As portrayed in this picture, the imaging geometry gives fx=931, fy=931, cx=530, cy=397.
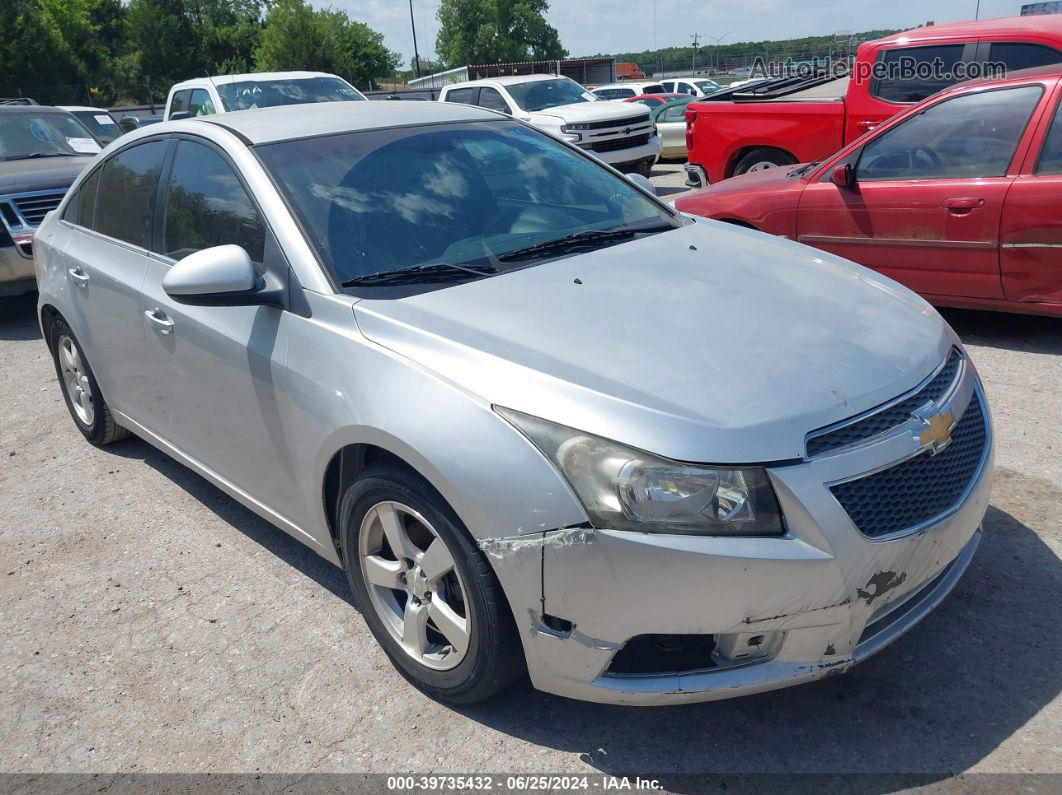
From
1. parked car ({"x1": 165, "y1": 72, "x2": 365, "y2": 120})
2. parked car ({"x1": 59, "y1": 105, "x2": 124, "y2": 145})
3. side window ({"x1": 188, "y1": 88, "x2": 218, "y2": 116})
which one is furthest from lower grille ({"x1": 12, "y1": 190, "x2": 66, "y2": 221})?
parked car ({"x1": 59, "y1": 105, "x2": 124, "y2": 145})

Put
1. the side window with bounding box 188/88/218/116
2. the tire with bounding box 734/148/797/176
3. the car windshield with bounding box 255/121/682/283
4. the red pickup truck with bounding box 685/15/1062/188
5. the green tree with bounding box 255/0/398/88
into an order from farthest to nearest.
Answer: the green tree with bounding box 255/0/398/88 → the side window with bounding box 188/88/218/116 → the tire with bounding box 734/148/797/176 → the red pickup truck with bounding box 685/15/1062/188 → the car windshield with bounding box 255/121/682/283

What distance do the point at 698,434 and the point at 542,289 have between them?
940 millimetres

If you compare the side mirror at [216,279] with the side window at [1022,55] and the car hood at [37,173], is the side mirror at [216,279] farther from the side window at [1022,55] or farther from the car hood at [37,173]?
the side window at [1022,55]

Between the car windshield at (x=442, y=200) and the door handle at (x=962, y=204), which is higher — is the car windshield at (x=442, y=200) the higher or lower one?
the higher one

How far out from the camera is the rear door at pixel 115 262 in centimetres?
401

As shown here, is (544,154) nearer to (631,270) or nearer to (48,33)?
(631,270)

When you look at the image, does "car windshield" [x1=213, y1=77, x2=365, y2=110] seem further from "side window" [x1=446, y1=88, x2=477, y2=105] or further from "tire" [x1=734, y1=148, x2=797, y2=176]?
"tire" [x1=734, y1=148, x2=797, y2=176]

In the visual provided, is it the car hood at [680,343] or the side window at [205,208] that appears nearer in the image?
the car hood at [680,343]

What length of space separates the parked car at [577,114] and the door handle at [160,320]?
29.1 feet

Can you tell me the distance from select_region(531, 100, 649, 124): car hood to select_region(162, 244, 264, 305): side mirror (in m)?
10.6

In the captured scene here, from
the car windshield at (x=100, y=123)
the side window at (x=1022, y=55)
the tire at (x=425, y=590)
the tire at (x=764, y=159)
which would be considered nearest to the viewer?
the tire at (x=425, y=590)

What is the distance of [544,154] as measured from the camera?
407cm

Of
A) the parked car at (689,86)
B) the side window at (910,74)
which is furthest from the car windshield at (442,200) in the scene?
the parked car at (689,86)

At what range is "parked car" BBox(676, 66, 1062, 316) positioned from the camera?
211 inches
